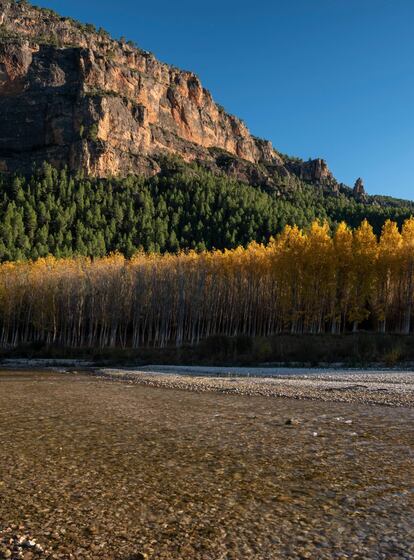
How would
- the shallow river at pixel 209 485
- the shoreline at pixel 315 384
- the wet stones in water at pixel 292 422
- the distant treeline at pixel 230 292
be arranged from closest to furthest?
the shallow river at pixel 209 485, the wet stones in water at pixel 292 422, the shoreline at pixel 315 384, the distant treeline at pixel 230 292

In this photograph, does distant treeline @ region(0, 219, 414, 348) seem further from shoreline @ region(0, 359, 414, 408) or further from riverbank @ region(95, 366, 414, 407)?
riverbank @ region(95, 366, 414, 407)

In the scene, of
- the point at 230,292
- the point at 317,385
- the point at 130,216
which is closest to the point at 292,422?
the point at 317,385

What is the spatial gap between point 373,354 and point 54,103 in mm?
185094

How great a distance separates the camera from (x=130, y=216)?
14338 centimetres

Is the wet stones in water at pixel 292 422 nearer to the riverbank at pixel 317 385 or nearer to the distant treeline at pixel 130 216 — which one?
the riverbank at pixel 317 385

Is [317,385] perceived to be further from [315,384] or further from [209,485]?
[209,485]

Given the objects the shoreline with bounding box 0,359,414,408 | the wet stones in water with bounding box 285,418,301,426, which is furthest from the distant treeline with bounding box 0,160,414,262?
the wet stones in water with bounding box 285,418,301,426

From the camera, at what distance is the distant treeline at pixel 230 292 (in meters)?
60.3

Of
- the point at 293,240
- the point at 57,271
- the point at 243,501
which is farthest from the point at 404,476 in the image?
the point at 57,271

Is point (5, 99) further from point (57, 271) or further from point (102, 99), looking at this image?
point (57, 271)

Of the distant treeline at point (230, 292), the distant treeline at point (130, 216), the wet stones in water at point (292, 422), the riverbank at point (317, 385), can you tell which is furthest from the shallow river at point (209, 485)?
the distant treeline at point (130, 216)

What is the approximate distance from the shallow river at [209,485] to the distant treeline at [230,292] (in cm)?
4601

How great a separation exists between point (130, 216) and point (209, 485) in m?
139

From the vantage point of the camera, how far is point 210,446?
12.1 m
